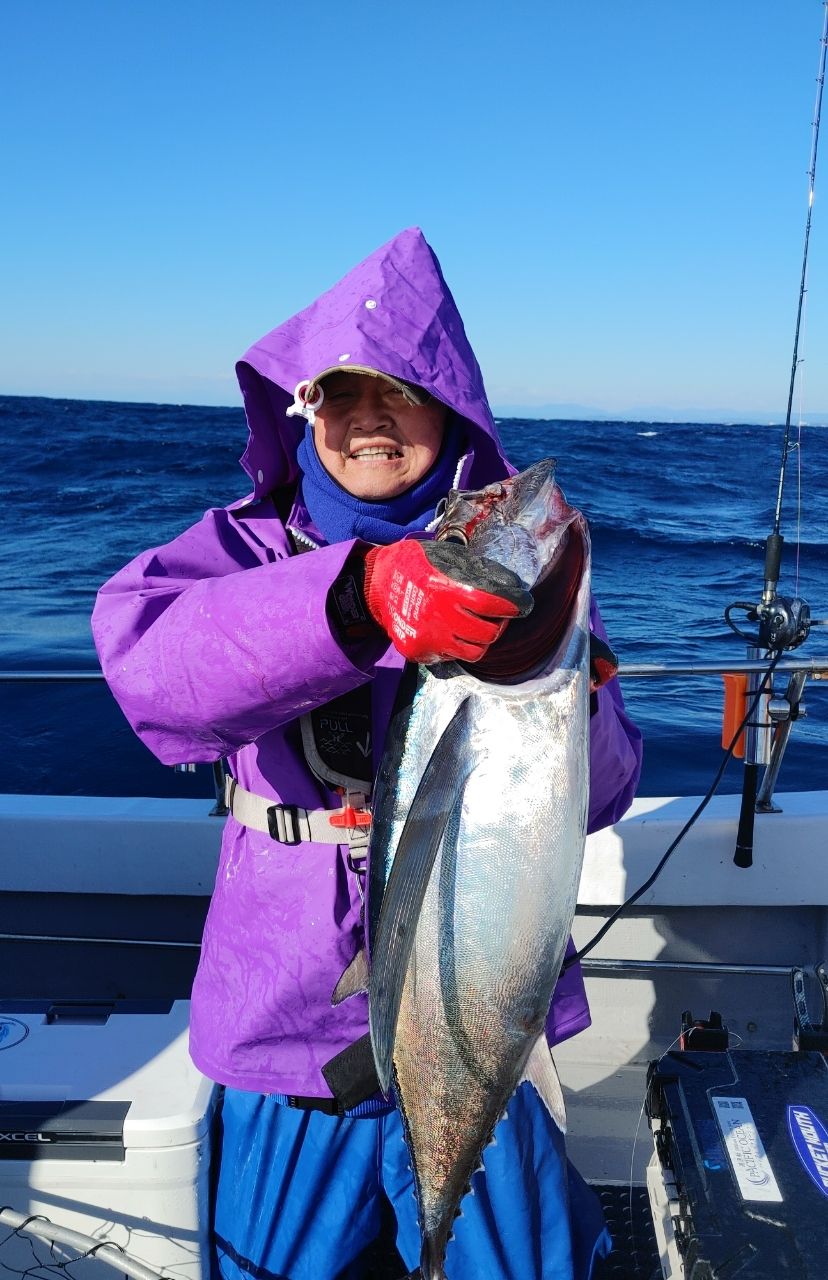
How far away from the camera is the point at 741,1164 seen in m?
2.24

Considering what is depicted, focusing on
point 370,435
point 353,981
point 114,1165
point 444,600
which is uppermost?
point 370,435

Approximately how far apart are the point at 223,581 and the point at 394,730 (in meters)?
0.40

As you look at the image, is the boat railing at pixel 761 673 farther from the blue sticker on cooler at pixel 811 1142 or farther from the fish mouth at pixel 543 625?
the fish mouth at pixel 543 625

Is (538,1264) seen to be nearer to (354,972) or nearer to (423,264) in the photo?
(354,972)

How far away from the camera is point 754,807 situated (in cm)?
349

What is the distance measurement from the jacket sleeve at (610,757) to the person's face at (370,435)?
0.51m

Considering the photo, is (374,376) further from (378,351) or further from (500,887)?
(500,887)

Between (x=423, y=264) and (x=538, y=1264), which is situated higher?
(x=423, y=264)

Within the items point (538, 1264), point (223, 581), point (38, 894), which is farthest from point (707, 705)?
point (223, 581)

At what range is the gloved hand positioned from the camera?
139 centimetres

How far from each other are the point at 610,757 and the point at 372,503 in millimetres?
721

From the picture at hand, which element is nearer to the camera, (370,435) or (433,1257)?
(433,1257)

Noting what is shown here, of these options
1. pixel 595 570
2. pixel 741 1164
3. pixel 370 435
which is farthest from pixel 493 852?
pixel 595 570

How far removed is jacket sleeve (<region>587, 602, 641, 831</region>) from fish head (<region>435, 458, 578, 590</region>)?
0.49 metres
